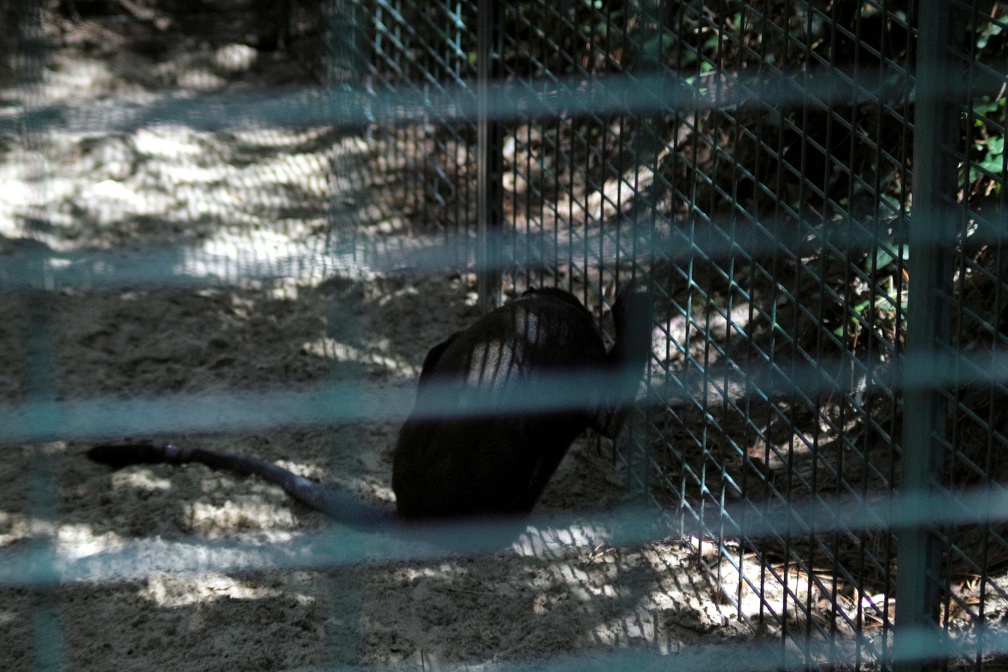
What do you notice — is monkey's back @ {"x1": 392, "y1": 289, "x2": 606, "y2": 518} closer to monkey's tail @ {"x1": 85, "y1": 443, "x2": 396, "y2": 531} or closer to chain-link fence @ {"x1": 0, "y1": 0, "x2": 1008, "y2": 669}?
chain-link fence @ {"x1": 0, "y1": 0, "x2": 1008, "y2": 669}

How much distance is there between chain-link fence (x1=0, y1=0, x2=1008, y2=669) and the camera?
7.06 feet

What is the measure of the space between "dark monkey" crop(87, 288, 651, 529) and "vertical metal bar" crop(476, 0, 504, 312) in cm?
90

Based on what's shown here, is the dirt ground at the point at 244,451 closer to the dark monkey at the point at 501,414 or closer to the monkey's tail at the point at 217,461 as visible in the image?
the monkey's tail at the point at 217,461

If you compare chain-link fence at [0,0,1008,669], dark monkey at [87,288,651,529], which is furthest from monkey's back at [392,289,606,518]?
chain-link fence at [0,0,1008,669]

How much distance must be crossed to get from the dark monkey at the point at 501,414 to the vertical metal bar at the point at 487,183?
35.6 inches

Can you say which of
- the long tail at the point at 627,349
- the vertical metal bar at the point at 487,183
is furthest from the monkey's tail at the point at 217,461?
the vertical metal bar at the point at 487,183

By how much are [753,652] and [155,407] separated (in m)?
1.91

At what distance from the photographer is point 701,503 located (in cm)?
287

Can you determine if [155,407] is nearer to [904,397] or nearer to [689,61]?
[689,61]

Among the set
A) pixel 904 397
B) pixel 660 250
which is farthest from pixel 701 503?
pixel 904 397

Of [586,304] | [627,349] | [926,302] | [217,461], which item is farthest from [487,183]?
[926,302]

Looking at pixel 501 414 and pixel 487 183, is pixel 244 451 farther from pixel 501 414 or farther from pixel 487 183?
pixel 487 183

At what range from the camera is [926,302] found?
2031 mm

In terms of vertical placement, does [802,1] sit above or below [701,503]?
above
